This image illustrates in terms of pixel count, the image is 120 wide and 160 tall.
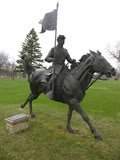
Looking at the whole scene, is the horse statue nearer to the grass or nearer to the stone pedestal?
the grass

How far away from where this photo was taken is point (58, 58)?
11.1 metres

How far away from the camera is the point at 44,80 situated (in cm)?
1159

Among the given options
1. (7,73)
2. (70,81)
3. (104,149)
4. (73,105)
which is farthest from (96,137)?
(7,73)

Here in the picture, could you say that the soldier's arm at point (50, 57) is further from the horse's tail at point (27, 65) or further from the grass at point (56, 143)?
the grass at point (56, 143)

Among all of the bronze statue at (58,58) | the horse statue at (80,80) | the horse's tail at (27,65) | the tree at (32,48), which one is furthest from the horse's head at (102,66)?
the tree at (32,48)

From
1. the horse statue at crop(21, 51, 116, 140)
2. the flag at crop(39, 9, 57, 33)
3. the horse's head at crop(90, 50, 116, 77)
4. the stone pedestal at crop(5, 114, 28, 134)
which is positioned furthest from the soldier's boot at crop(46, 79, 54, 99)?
the flag at crop(39, 9, 57, 33)

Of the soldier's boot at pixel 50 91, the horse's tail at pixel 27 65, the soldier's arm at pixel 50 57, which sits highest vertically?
the soldier's arm at pixel 50 57

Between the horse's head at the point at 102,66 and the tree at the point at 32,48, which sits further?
the tree at the point at 32,48

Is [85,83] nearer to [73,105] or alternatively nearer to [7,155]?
[73,105]

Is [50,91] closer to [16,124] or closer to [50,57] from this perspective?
[50,57]

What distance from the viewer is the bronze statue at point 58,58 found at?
430 inches

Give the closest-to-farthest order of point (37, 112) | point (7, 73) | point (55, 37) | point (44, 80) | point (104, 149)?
point (104, 149), point (55, 37), point (44, 80), point (37, 112), point (7, 73)

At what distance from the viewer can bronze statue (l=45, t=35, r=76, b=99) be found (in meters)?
10.9

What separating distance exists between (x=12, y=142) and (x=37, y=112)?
14.2 feet
